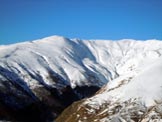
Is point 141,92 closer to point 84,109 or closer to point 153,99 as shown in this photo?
point 153,99

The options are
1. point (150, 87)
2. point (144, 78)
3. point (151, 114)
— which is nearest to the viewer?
point (151, 114)

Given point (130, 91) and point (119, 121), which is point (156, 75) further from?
point (119, 121)

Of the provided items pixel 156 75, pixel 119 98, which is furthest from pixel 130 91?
pixel 156 75

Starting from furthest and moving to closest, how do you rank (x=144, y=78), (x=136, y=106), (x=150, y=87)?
(x=144, y=78), (x=150, y=87), (x=136, y=106)

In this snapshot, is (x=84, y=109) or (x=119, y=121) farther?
(x=84, y=109)

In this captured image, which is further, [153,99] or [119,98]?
[119,98]

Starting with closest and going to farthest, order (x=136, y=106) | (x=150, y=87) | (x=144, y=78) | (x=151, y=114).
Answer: (x=151, y=114), (x=136, y=106), (x=150, y=87), (x=144, y=78)

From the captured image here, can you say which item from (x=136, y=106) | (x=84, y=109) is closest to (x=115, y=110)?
(x=136, y=106)

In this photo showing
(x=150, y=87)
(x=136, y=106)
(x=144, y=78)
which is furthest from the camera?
(x=144, y=78)
